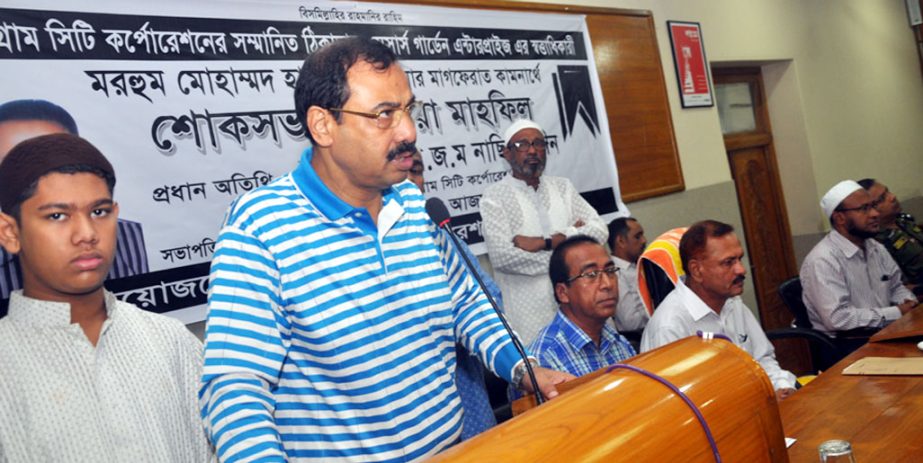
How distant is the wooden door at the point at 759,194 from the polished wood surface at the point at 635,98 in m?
1.28

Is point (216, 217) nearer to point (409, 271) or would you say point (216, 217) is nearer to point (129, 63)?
point (129, 63)

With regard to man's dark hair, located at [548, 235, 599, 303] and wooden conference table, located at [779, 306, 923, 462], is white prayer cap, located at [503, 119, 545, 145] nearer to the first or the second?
man's dark hair, located at [548, 235, 599, 303]

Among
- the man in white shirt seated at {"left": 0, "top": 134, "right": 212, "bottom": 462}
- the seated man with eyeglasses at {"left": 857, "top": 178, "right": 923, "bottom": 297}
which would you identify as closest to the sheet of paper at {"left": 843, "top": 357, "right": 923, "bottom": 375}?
the man in white shirt seated at {"left": 0, "top": 134, "right": 212, "bottom": 462}

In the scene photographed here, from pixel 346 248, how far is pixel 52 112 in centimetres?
166

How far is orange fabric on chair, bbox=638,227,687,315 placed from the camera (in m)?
3.51

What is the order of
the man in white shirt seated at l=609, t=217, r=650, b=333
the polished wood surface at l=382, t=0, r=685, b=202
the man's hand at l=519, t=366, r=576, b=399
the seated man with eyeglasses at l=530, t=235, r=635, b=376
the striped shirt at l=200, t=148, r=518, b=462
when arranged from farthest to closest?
the polished wood surface at l=382, t=0, r=685, b=202, the man in white shirt seated at l=609, t=217, r=650, b=333, the seated man with eyeglasses at l=530, t=235, r=635, b=376, the man's hand at l=519, t=366, r=576, b=399, the striped shirt at l=200, t=148, r=518, b=462

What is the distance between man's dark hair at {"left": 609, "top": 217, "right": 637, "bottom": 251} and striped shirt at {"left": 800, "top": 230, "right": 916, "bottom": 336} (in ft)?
3.07

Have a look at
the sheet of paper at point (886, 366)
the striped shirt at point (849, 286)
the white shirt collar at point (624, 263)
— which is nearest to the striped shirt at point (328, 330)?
the sheet of paper at point (886, 366)

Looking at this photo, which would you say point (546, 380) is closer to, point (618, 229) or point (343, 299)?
point (343, 299)

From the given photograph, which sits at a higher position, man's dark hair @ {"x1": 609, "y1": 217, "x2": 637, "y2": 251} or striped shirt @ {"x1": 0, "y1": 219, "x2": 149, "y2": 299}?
striped shirt @ {"x1": 0, "y1": 219, "x2": 149, "y2": 299}

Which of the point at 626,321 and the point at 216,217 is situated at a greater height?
the point at 216,217

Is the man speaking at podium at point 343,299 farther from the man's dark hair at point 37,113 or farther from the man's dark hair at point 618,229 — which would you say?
the man's dark hair at point 618,229

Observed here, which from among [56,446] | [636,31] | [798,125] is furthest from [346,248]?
[798,125]

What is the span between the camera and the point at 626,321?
397 cm
